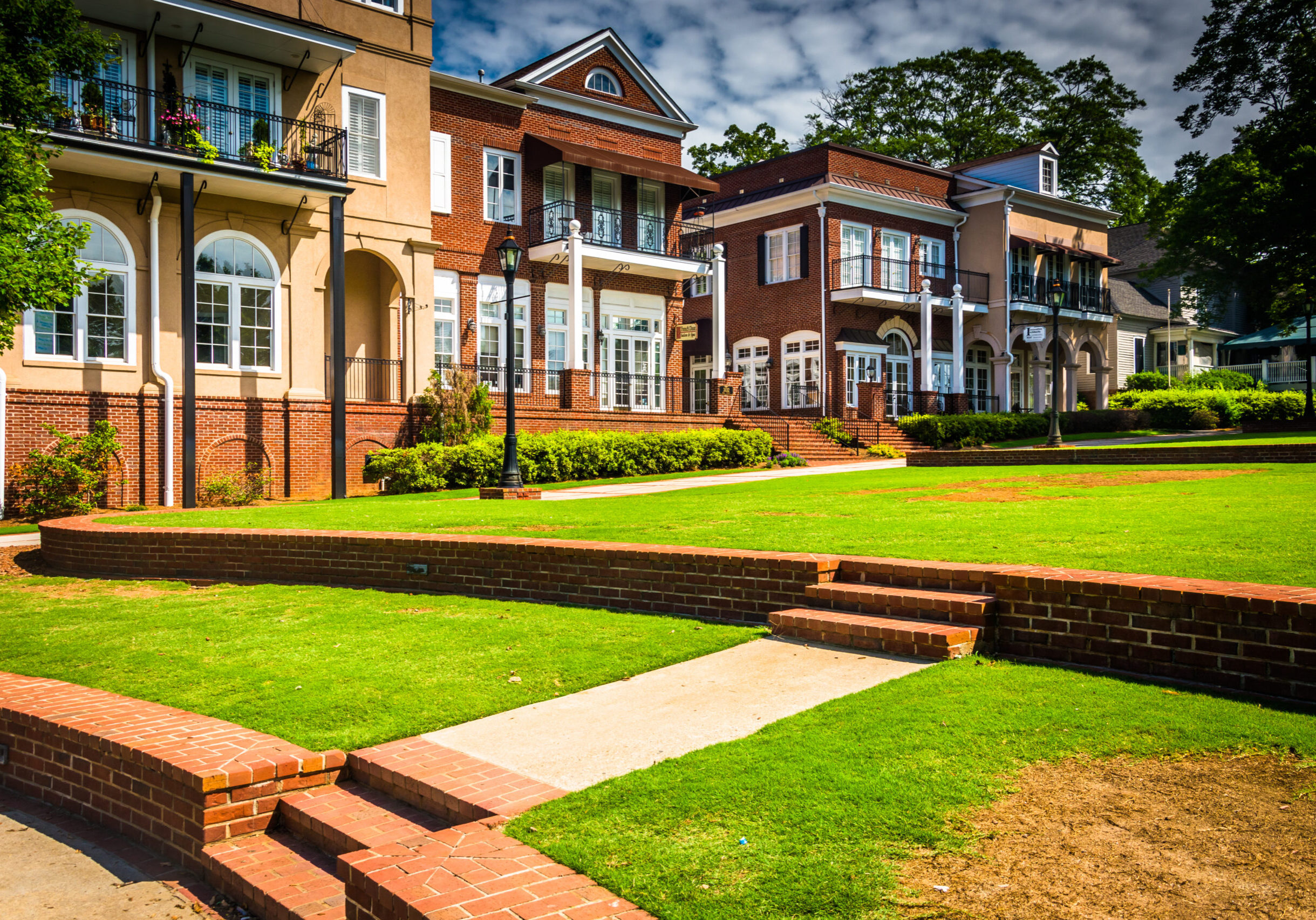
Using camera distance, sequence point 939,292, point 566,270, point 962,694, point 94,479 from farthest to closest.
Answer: point 939,292
point 566,270
point 94,479
point 962,694

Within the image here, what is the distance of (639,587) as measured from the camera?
7711 mm

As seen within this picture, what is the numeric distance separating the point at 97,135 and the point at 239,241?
340cm

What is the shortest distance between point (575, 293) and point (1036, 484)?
1487 cm

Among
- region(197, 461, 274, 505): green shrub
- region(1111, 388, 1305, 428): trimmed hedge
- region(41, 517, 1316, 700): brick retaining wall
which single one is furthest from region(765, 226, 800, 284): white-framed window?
region(41, 517, 1316, 700): brick retaining wall

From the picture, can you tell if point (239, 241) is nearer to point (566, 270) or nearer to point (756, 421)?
point (566, 270)

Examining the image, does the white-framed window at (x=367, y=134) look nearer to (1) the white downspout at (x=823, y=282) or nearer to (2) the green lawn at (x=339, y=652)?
(1) the white downspout at (x=823, y=282)

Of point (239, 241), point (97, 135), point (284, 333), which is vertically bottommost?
point (284, 333)

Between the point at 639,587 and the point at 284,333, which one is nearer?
the point at 639,587

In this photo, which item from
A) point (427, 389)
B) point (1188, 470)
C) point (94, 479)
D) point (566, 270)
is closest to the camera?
point (1188, 470)

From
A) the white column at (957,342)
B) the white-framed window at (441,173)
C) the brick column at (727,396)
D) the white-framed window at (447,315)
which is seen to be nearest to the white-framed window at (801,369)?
the brick column at (727,396)

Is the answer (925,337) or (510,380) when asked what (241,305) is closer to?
(510,380)

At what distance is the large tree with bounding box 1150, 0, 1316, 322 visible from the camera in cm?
2778

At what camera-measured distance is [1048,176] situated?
38.6 m

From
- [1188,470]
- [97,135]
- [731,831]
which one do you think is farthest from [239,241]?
[731,831]
